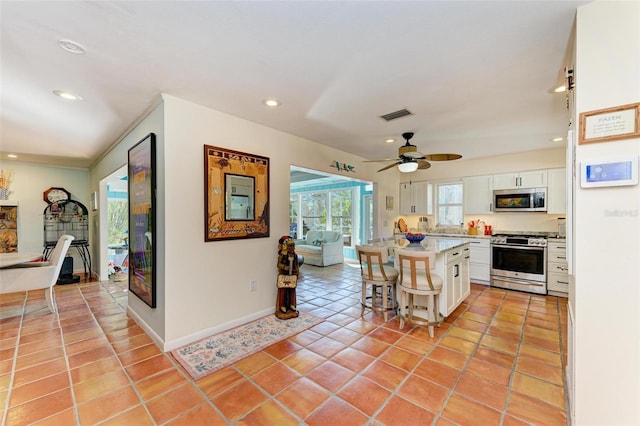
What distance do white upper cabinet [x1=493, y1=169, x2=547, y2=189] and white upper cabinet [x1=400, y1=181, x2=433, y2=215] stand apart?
1.30 metres

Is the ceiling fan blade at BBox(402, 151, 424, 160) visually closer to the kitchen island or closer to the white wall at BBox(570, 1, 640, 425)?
the kitchen island

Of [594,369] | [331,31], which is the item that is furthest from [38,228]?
[594,369]

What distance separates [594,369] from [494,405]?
72 centimetres

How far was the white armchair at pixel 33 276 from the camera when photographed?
10.5 feet

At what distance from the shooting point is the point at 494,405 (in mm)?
1841

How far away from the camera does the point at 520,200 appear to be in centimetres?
490

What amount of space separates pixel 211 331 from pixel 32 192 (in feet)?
18.8

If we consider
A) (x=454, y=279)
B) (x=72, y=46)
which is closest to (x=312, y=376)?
(x=454, y=279)

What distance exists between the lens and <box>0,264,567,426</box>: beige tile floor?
1.75 meters

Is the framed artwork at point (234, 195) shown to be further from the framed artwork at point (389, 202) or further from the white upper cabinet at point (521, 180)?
the white upper cabinet at point (521, 180)

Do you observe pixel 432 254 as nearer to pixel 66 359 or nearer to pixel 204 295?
pixel 204 295

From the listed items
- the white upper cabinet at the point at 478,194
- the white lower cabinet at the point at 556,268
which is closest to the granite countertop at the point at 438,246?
the white lower cabinet at the point at 556,268

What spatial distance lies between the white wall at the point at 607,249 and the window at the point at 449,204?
4.55 meters

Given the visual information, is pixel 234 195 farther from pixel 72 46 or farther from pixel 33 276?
pixel 33 276
